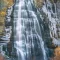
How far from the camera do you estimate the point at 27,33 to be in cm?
636

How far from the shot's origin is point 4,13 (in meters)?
6.32

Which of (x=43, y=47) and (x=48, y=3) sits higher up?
(x=48, y=3)

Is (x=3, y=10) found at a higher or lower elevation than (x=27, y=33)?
higher

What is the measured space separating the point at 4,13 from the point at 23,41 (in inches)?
36.8

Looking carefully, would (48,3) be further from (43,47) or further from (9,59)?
(9,59)

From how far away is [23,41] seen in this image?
6316mm

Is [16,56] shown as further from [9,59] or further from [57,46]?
[57,46]

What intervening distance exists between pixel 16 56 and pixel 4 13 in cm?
123

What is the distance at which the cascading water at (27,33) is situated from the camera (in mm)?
6281

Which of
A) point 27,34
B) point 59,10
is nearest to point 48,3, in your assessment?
point 59,10

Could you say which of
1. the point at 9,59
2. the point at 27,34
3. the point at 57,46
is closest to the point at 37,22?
the point at 27,34

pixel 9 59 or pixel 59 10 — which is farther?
pixel 59 10

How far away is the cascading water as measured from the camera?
6281 millimetres

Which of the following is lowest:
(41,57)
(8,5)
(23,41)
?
(41,57)
